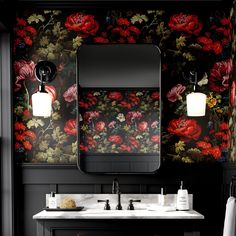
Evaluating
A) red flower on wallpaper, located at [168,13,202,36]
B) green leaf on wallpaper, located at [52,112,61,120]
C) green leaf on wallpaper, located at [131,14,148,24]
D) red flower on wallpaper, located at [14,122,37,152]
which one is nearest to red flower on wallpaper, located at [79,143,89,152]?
green leaf on wallpaper, located at [52,112,61,120]

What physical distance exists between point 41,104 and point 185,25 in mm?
1383

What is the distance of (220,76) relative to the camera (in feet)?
13.0

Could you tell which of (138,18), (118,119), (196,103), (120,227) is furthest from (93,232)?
(138,18)

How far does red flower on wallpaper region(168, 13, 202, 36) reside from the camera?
3965 mm

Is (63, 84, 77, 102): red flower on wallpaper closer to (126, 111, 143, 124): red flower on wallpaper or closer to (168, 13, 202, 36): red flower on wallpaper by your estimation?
(126, 111, 143, 124): red flower on wallpaper

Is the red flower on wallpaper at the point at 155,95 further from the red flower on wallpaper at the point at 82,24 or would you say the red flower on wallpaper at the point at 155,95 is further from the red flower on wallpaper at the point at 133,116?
the red flower on wallpaper at the point at 82,24

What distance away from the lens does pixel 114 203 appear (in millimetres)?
3883

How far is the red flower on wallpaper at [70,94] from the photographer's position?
156 inches

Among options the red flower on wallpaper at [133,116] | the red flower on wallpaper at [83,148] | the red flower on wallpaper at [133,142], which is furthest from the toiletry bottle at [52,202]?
the red flower on wallpaper at [133,116]

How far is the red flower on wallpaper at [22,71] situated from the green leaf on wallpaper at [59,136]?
484 millimetres

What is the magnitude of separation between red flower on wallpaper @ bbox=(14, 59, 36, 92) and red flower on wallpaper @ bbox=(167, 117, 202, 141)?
1259 millimetres

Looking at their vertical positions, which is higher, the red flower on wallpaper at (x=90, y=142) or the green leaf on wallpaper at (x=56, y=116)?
the green leaf on wallpaper at (x=56, y=116)

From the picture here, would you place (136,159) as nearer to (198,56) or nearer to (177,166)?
(177,166)

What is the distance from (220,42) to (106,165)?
4.65ft
